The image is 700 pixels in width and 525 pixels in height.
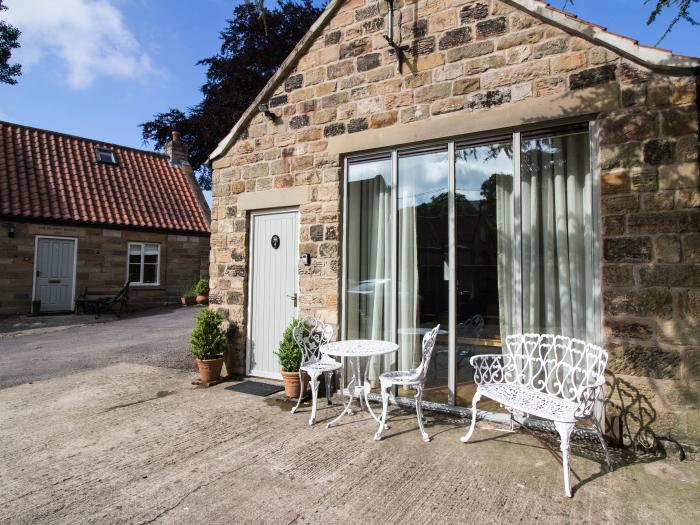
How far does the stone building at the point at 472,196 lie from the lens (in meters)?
3.77

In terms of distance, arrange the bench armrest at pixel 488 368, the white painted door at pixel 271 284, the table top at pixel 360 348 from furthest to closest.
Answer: the white painted door at pixel 271 284 < the table top at pixel 360 348 < the bench armrest at pixel 488 368

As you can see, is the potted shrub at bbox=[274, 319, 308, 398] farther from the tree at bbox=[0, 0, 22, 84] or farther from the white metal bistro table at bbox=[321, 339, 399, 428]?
the tree at bbox=[0, 0, 22, 84]

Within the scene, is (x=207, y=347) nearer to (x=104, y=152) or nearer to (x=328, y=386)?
(x=328, y=386)

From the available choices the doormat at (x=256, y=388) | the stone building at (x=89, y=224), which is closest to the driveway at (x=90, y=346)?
the doormat at (x=256, y=388)

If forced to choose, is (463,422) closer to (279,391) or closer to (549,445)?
(549,445)

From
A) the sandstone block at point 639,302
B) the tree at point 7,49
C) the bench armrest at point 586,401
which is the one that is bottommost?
the bench armrest at point 586,401

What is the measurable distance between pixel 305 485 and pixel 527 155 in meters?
3.73

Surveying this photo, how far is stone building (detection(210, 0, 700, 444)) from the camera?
3773mm

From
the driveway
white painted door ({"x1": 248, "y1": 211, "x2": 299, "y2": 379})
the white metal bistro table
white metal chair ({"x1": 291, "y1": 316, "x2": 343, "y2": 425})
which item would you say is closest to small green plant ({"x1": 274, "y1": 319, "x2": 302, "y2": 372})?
white metal chair ({"x1": 291, "y1": 316, "x2": 343, "y2": 425})

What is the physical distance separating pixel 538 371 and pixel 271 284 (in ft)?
11.9

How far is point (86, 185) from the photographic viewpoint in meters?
15.1

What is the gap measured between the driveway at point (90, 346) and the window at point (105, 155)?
637cm

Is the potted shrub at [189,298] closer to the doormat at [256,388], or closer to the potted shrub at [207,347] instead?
the potted shrub at [207,347]

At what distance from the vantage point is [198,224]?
17109 mm
